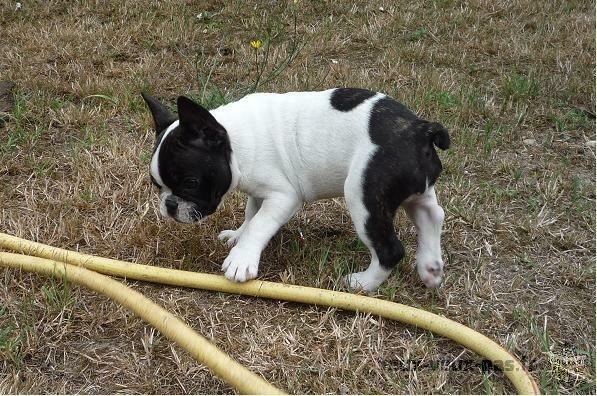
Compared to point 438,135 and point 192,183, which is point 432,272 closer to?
point 438,135

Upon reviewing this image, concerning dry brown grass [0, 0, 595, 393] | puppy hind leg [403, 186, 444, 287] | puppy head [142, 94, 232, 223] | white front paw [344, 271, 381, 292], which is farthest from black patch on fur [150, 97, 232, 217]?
puppy hind leg [403, 186, 444, 287]

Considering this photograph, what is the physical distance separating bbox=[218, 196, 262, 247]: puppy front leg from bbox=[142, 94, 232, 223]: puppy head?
14.5 inches

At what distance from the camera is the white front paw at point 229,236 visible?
130 inches

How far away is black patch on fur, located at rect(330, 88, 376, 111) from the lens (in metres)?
2.92

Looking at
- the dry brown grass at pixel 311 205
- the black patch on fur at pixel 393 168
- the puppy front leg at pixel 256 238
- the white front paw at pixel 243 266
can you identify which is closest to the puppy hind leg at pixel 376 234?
the black patch on fur at pixel 393 168

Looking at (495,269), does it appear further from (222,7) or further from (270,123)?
(222,7)

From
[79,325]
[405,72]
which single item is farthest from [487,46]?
[79,325]

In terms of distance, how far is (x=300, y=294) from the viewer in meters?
Answer: 2.79

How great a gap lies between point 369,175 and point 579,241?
1.30m

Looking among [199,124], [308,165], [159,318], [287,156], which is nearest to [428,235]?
[308,165]

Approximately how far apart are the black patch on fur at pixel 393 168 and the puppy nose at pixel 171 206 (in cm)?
81

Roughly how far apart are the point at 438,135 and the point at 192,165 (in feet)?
3.36

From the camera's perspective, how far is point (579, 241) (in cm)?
333

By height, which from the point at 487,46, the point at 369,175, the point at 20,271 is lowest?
the point at 487,46
